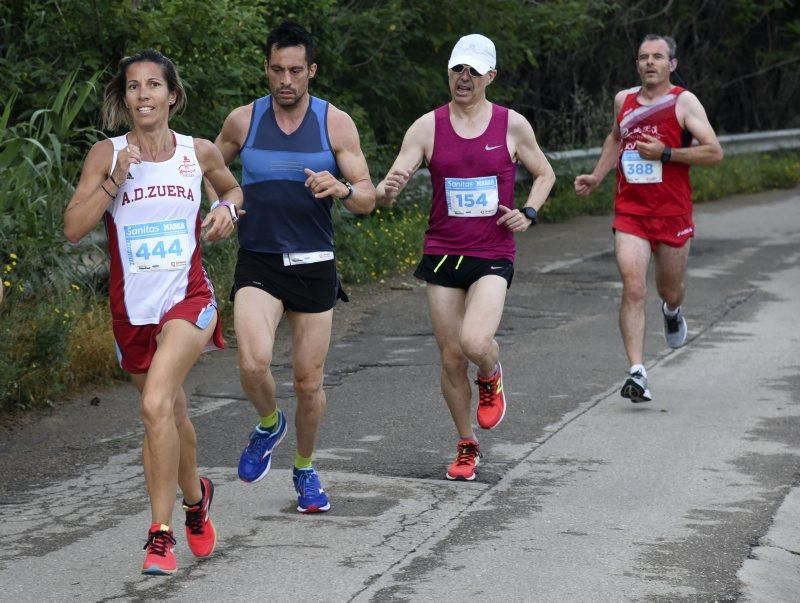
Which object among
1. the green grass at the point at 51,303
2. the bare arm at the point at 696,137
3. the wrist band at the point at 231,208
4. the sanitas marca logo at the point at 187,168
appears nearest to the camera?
the sanitas marca logo at the point at 187,168

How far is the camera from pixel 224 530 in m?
6.20

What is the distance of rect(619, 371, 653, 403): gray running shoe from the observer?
8523mm

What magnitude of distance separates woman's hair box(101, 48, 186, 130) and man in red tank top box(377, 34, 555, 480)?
1362mm

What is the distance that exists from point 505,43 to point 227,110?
196 inches

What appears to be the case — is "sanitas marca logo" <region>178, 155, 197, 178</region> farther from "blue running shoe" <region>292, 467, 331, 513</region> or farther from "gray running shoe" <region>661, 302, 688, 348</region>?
"gray running shoe" <region>661, 302, 688, 348</region>

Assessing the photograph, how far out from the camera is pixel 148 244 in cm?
566

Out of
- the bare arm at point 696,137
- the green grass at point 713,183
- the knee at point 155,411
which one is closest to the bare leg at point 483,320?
the knee at point 155,411

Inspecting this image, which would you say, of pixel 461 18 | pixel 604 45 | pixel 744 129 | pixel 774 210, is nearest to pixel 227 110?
pixel 461 18

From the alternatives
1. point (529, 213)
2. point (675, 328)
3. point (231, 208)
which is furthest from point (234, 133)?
point (675, 328)

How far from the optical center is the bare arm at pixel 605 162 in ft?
30.0

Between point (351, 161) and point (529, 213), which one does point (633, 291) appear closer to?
point (529, 213)

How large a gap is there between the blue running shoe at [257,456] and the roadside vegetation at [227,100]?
204 cm

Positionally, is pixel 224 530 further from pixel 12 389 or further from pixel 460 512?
pixel 12 389

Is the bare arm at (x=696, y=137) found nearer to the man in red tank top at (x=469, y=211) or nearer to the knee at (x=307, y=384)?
the man in red tank top at (x=469, y=211)
